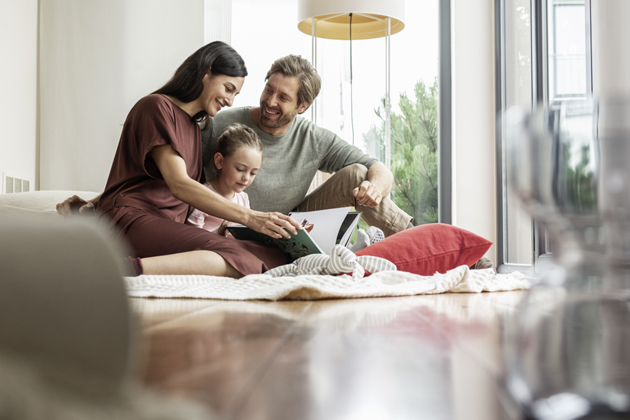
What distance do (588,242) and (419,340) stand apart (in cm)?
31

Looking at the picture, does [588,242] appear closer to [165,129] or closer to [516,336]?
[516,336]

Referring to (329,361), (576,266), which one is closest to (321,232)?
(329,361)

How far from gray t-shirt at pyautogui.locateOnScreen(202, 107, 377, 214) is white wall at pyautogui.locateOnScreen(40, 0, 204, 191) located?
1.77m

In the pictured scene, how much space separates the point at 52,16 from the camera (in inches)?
143

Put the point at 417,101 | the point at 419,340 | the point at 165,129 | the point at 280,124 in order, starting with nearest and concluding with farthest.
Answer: the point at 419,340, the point at 165,129, the point at 280,124, the point at 417,101

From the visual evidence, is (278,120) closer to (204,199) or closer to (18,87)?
(204,199)

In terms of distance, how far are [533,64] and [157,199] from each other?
2405 mm

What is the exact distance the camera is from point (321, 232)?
161 centimetres

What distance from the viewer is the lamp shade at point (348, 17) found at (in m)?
3.08

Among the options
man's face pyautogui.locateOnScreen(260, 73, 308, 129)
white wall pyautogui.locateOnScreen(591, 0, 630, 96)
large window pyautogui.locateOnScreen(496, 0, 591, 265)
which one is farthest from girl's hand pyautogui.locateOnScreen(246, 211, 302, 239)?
white wall pyautogui.locateOnScreen(591, 0, 630, 96)

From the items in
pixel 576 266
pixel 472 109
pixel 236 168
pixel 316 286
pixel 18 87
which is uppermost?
pixel 18 87

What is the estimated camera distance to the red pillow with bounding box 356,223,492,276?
1472mm

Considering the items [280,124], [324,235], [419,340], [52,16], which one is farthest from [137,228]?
[52,16]

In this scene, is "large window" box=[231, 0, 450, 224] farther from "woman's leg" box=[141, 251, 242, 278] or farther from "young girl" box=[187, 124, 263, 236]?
"woman's leg" box=[141, 251, 242, 278]
